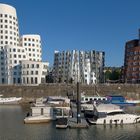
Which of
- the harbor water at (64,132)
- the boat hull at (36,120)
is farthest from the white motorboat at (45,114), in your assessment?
the harbor water at (64,132)

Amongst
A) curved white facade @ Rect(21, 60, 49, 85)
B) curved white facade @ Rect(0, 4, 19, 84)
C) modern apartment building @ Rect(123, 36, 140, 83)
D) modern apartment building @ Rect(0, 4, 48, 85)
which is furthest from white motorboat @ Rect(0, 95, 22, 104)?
modern apartment building @ Rect(123, 36, 140, 83)

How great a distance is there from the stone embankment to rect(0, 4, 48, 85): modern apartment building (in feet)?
50.2

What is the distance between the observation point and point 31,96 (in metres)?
134

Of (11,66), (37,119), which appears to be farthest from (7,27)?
(37,119)

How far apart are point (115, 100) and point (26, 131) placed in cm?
5763

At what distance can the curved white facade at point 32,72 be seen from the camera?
150 meters

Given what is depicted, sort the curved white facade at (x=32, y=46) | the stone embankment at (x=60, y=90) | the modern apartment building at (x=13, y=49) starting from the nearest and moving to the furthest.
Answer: the stone embankment at (x=60, y=90) < the modern apartment building at (x=13, y=49) < the curved white facade at (x=32, y=46)

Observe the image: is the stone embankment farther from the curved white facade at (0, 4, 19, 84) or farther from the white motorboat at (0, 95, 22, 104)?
the curved white facade at (0, 4, 19, 84)

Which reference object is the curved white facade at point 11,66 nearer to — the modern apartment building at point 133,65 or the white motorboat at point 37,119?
the modern apartment building at point 133,65

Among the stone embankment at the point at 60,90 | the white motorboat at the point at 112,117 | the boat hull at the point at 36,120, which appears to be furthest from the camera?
the stone embankment at the point at 60,90

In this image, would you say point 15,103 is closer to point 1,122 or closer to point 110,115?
point 1,122

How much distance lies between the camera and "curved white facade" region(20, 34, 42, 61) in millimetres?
174250

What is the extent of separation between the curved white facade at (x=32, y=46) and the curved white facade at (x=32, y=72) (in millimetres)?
22423

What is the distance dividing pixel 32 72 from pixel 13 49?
15763mm
